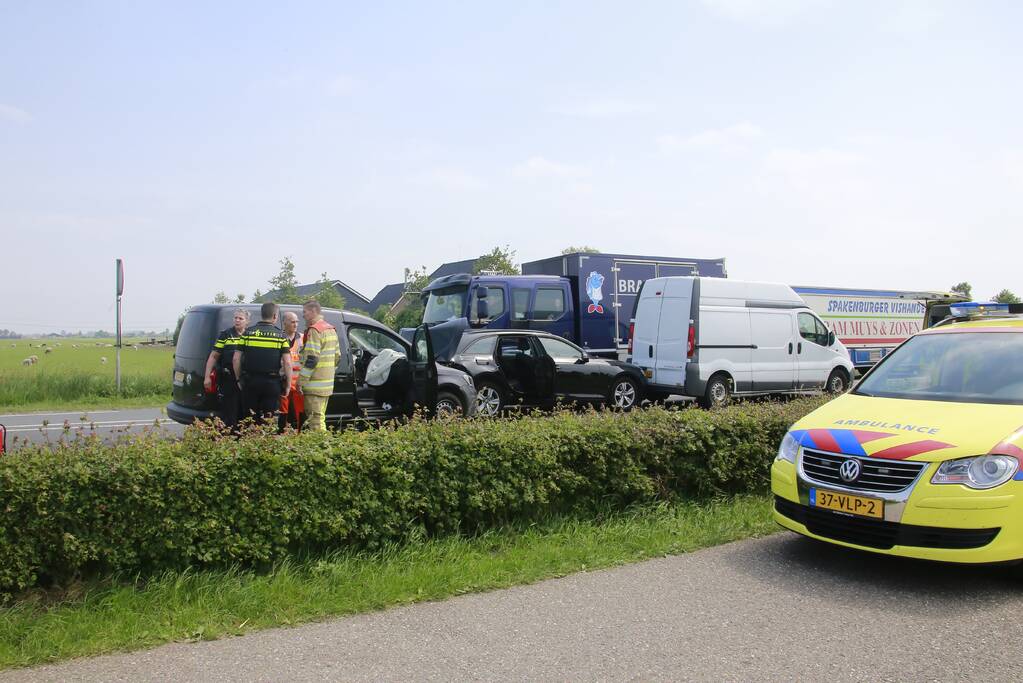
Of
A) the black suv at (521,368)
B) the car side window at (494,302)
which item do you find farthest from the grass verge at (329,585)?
the car side window at (494,302)

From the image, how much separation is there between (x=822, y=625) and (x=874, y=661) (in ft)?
1.57

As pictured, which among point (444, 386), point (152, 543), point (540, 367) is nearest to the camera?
point (152, 543)

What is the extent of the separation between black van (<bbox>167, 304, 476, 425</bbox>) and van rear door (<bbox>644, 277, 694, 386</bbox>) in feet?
18.7

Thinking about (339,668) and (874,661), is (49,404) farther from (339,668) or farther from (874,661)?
(874,661)

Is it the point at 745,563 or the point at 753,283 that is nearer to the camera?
the point at 745,563

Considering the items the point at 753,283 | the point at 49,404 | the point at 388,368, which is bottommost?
the point at 49,404

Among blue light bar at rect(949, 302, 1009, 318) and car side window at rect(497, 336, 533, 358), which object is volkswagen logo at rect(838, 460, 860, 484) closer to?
blue light bar at rect(949, 302, 1009, 318)

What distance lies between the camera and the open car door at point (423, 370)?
9000mm

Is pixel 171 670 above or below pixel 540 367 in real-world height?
below

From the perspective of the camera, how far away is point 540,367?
12977 millimetres

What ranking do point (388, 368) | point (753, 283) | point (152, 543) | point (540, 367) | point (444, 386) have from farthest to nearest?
point (753, 283) → point (540, 367) → point (444, 386) → point (388, 368) → point (152, 543)

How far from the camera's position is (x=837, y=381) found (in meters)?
16.8

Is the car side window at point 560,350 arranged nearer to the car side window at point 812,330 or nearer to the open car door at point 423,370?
the open car door at point 423,370

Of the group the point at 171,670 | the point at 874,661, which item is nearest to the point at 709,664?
the point at 874,661
